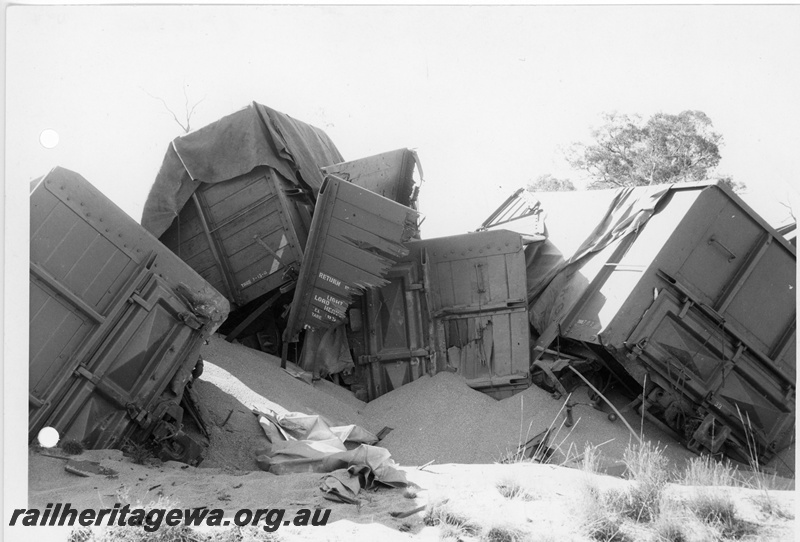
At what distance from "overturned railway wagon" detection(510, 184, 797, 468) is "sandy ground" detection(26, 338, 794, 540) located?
20.4 inches

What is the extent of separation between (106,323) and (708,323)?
203 inches

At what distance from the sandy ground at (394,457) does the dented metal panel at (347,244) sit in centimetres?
96

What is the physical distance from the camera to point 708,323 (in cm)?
675

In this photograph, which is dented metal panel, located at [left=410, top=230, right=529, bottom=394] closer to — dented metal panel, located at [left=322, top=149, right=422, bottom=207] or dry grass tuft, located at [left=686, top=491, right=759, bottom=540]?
dented metal panel, located at [left=322, top=149, right=422, bottom=207]

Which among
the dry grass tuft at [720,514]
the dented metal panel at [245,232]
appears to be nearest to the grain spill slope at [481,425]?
the dry grass tuft at [720,514]

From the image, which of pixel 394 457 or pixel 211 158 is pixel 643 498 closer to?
pixel 394 457

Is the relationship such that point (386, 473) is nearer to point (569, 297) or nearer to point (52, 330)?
point (52, 330)

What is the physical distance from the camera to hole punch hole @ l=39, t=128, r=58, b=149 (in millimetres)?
5242

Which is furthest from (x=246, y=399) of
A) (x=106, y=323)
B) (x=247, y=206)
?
(x=247, y=206)

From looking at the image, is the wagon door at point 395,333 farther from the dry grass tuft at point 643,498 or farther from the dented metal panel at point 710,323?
the dry grass tuft at point 643,498

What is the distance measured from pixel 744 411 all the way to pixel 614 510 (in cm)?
287

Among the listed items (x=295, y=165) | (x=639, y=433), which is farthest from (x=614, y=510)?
(x=295, y=165)

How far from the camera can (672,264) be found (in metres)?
6.71
